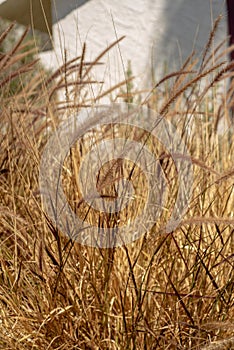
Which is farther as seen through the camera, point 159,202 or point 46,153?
point 46,153

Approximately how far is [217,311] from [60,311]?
0.41m

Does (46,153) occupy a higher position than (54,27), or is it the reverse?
(54,27)

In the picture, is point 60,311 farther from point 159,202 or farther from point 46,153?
point 46,153

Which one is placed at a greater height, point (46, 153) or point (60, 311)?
point (46, 153)

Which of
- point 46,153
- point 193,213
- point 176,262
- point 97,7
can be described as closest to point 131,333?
point 176,262

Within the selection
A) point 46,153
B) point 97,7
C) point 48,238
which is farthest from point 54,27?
point 48,238

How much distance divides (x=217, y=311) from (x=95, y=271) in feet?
1.11

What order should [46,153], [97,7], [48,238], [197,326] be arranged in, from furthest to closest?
[97,7] → [46,153] → [48,238] → [197,326]

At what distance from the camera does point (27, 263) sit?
7.18ft

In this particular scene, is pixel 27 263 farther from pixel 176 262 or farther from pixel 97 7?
pixel 97 7

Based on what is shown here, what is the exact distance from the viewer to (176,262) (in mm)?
2209

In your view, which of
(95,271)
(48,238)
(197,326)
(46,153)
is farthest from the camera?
(46,153)

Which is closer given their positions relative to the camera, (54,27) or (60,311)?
(60,311)

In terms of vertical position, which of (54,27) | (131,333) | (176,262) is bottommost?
(131,333)
